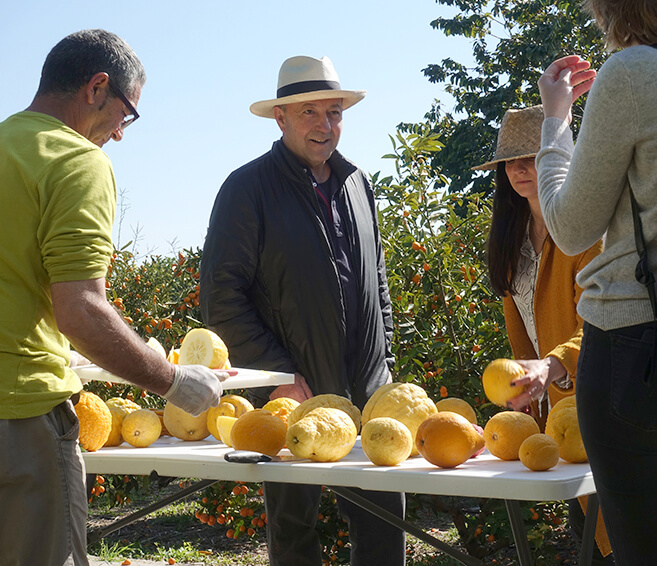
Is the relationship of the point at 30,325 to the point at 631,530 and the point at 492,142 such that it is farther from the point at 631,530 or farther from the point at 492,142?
the point at 492,142

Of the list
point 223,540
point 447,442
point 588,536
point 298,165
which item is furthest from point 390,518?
point 223,540

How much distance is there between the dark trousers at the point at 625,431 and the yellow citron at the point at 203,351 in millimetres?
1377

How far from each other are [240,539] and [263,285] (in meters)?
2.93

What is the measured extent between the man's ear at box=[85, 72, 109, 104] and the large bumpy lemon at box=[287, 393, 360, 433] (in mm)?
1083

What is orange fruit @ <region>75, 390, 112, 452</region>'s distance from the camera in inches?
102

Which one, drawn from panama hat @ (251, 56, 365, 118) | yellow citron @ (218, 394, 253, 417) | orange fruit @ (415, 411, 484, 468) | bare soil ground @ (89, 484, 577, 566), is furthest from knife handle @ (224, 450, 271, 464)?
bare soil ground @ (89, 484, 577, 566)

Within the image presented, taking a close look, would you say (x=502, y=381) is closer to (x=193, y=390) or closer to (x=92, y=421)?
(x=193, y=390)

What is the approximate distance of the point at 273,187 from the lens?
11.8ft

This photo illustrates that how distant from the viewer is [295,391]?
3305 millimetres

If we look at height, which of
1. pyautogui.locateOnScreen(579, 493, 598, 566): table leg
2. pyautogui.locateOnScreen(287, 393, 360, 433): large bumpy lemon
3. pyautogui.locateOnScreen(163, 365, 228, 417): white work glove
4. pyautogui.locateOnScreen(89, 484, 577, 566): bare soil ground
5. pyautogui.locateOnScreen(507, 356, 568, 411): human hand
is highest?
pyautogui.locateOnScreen(163, 365, 228, 417): white work glove

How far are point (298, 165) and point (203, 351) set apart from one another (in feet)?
3.77

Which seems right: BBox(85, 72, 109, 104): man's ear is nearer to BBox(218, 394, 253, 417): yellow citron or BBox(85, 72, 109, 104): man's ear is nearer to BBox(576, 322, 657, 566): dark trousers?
BBox(218, 394, 253, 417): yellow citron

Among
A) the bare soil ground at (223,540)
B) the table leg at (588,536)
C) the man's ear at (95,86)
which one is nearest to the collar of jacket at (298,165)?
the man's ear at (95,86)

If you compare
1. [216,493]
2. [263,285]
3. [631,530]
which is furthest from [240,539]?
[631,530]
